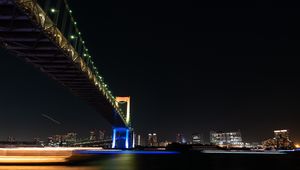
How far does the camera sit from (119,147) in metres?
85.1

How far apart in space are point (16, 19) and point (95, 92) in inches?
974

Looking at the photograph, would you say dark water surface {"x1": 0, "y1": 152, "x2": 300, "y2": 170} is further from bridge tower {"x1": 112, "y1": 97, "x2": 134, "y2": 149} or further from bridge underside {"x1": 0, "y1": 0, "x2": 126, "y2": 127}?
bridge tower {"x1": 112, "y1": 97, "x2": 134, "y2": 149}

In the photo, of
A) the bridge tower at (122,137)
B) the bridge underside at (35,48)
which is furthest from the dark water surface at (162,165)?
the bridge tower at (122,137)

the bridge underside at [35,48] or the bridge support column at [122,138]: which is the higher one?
the bridge underside at [35,48]

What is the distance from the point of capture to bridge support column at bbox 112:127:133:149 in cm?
8238

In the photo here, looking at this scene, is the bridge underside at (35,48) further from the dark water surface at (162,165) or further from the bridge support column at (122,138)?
the bridge support column at (122,138)

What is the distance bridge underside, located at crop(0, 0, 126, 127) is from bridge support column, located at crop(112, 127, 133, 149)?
47.7 m

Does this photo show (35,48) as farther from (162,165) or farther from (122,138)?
(122,138)

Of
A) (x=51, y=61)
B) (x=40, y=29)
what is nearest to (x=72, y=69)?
(x=51, y=61)

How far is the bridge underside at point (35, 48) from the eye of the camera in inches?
630

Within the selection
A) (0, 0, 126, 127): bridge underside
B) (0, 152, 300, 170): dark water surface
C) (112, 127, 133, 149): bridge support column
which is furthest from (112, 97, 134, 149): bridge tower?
(0, 0, 126, 127): bridge underside

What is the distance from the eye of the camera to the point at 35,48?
20922 millimetres

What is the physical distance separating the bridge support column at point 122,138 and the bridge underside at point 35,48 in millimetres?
47708

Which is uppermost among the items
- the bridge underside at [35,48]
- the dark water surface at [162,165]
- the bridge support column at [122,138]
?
the bridge underside at [35,48]
